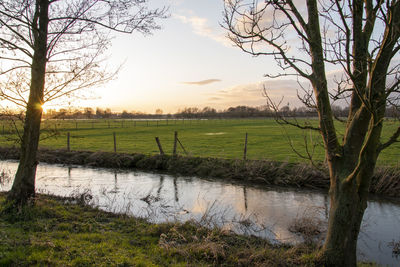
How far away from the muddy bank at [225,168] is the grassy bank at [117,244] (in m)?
5.54

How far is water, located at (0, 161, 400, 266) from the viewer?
8.84 meters

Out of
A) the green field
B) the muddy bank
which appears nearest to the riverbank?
the green field

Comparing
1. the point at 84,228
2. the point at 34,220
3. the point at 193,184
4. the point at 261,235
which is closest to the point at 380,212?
the point at 261,235

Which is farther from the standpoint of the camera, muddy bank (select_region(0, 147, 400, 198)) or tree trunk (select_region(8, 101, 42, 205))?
muddy bank (select_region(0, 147, 400, 198))

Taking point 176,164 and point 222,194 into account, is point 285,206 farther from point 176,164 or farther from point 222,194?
point 176,164

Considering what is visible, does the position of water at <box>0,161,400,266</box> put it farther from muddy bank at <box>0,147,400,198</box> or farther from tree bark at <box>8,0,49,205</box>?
tree bark at <box>8,0,49,205</box>

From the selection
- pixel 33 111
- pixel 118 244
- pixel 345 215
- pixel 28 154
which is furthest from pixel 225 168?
pixel 345 215

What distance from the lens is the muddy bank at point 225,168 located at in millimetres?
13914

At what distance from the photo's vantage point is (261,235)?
27.9ft

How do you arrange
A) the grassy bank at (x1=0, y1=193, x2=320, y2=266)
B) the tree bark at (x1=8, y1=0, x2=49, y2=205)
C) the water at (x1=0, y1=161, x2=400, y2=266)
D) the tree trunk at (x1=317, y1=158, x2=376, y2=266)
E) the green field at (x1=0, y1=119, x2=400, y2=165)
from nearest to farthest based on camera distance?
the tree trunk at (x1=317, y1=158, x2=376, y2=266) → the grassy bank at (x1=0, y1=193, x2=320, y2=266) → the tree bark at (x1=8, y1=0, x2=49, y2=205) → the water at (x1=0, y1=161, x2=400, y2=266) → the green field at (x1=0, y1=119, x2=400, y2=165)

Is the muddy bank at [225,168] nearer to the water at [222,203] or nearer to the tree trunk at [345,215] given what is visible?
the water at [222,203]

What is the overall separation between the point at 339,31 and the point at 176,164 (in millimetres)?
15970

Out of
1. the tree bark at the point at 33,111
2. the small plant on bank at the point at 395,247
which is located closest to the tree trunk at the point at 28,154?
the tree bark at the point at 33,111

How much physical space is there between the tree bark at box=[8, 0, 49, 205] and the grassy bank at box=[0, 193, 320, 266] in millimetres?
511
